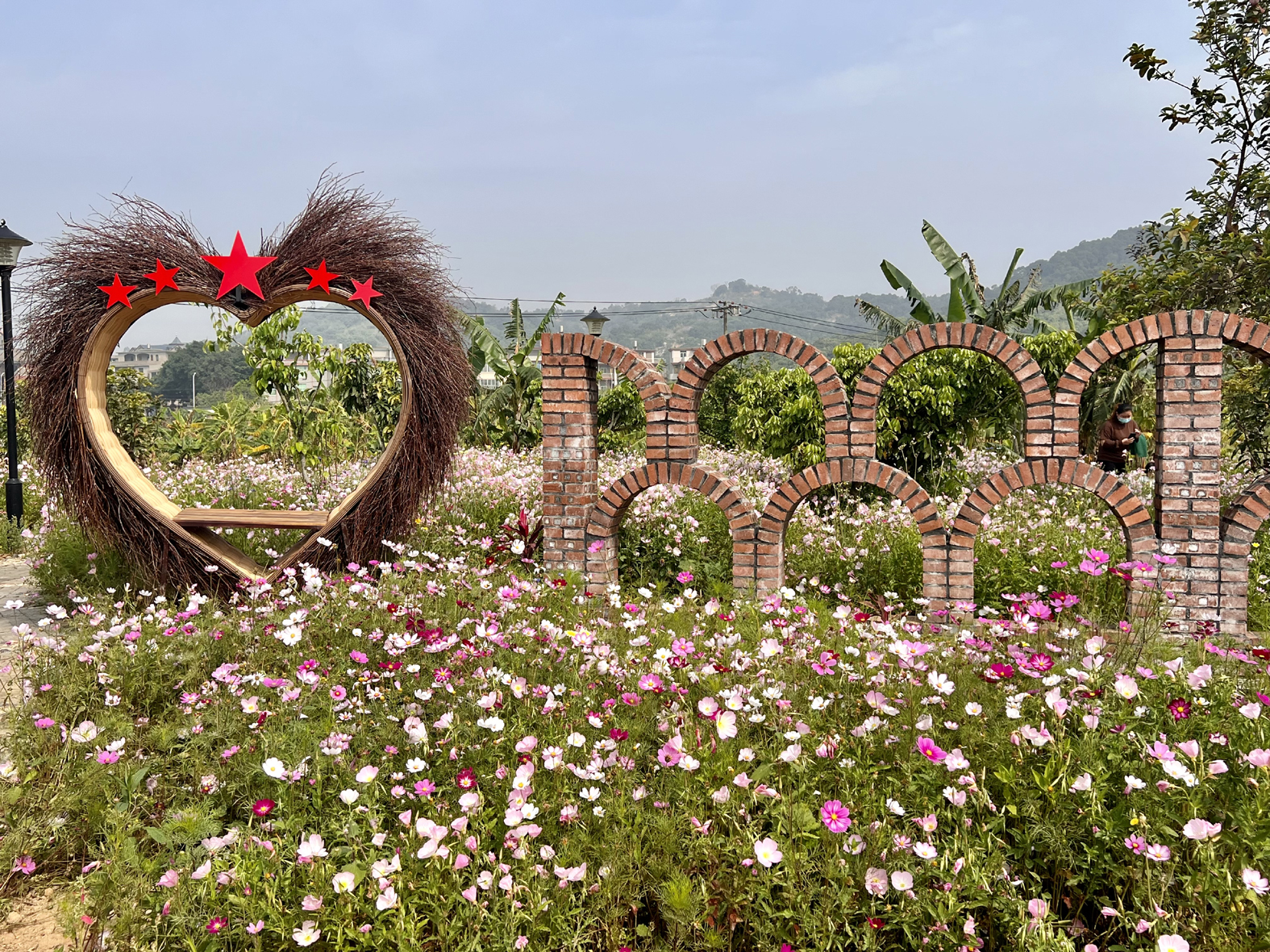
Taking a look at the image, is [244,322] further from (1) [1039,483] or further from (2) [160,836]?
(1) [1039,483]

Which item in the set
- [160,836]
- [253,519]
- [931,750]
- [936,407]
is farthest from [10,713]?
[936,407]

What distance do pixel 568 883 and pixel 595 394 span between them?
389 centimetres

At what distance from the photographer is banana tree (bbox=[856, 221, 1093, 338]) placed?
13203 millimetres

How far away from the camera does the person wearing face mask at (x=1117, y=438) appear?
10.5 metres

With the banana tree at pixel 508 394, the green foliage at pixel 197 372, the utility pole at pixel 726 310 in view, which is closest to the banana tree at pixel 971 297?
the banana tree at pixel 508 394

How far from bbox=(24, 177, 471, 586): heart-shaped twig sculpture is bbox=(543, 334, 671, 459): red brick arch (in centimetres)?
80

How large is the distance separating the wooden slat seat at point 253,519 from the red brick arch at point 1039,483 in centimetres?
411

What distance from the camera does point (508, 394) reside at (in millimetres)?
15258

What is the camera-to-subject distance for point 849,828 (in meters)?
2.50

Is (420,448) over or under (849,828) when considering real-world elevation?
over

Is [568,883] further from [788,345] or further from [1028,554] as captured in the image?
[1028,554]

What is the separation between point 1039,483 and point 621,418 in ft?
47.8

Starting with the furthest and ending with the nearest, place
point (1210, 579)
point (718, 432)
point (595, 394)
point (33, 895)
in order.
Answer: point (718, 432), point (595, 394), point (1210, 579), point (33, 895)

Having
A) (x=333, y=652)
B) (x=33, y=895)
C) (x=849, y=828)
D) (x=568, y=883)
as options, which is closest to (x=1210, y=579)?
(x=849, y=828)
